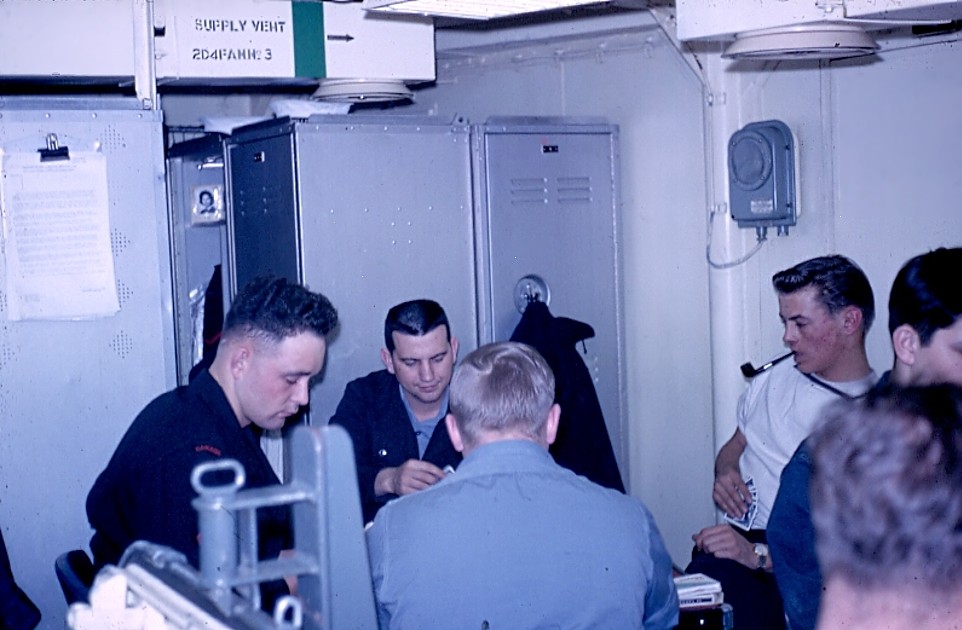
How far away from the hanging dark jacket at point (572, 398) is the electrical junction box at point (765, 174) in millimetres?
732

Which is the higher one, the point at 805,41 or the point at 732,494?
the point at 805,41

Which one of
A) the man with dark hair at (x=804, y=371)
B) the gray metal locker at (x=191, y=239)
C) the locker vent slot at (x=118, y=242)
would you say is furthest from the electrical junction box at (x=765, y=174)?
the locker vent slot at (x=118, y=242)

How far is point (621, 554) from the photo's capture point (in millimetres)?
2074

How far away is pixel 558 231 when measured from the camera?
418cm

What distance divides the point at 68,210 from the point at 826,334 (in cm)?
229

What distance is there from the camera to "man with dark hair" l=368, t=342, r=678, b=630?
6.63 feet

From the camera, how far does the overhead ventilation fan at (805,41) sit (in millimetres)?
2938

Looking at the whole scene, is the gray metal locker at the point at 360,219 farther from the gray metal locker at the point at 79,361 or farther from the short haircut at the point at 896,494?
the short haircut at the point at 896,494

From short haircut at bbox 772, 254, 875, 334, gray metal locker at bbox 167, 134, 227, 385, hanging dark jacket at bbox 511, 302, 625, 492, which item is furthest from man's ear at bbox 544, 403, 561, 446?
gray metal locker at bbox 167, 134, 227, 385

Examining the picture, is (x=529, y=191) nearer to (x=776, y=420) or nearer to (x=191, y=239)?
(x=776, y=420)

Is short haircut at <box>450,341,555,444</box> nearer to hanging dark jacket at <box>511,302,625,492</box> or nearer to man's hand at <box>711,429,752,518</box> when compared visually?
man's hand at <box>711,429,752,518</box>

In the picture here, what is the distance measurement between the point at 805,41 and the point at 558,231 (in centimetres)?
141

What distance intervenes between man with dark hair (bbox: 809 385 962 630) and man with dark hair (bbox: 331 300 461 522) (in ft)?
7.63

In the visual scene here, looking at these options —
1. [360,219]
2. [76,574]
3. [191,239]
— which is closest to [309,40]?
[360,219]
